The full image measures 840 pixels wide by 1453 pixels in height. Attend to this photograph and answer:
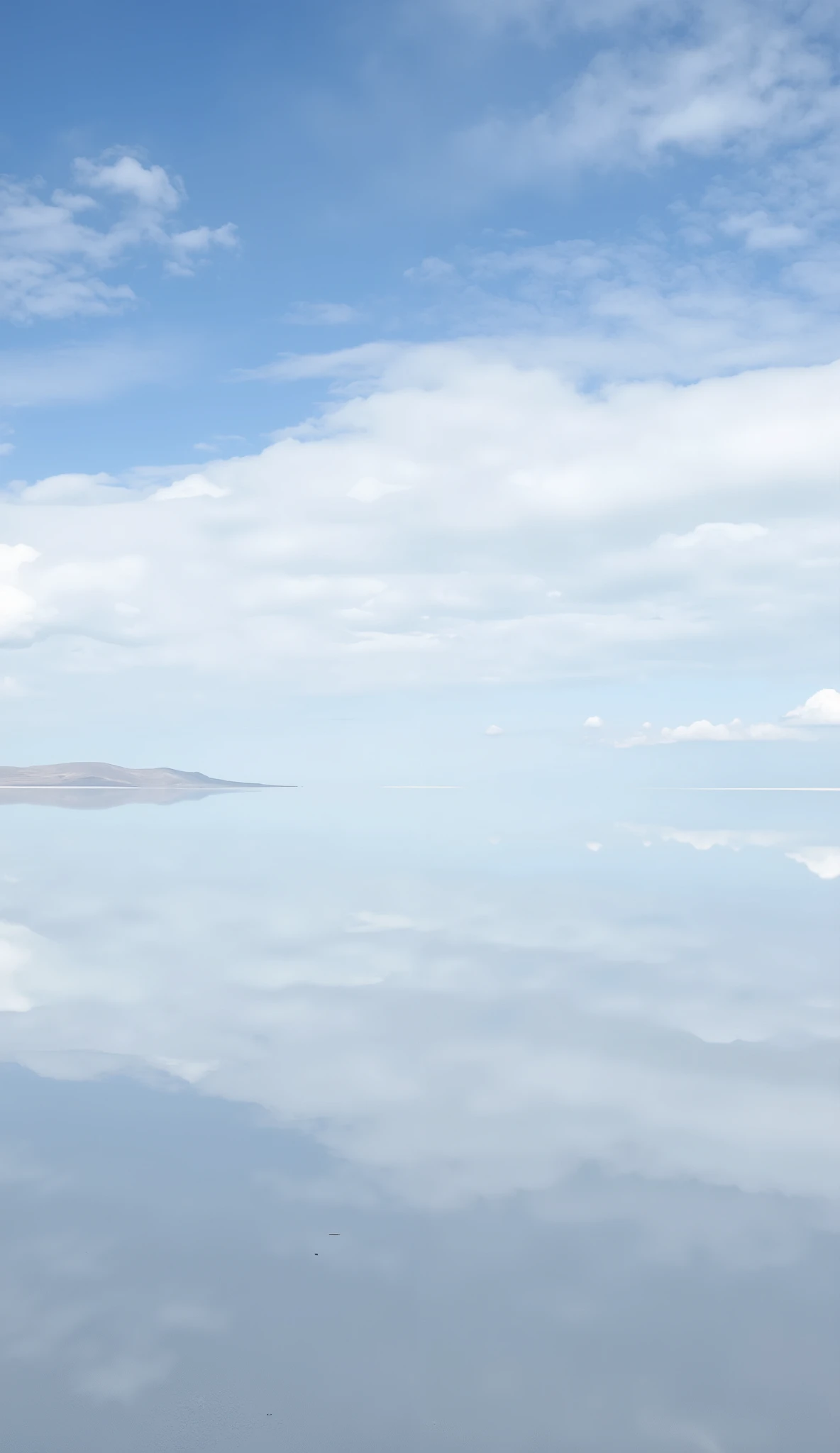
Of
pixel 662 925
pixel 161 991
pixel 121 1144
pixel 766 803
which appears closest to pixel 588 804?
pixel 766 803

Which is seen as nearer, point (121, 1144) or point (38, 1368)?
point (38, 1368)

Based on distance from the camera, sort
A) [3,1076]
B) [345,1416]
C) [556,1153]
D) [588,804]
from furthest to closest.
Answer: [588,804]
[3,1076]
[556,1153]
[345,1416]

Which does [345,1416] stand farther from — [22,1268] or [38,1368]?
[22,1268]

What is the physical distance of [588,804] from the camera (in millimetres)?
94188

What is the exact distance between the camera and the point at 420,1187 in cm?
955

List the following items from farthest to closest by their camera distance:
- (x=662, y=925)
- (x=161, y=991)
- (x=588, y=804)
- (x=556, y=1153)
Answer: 1. (x=588, y=804)
2. (x=662, y=925)
3. (x=161, y=991)
4. (x=556, y=1153)

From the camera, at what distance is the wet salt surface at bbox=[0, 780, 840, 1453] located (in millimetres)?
6457

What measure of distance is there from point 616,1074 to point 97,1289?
7497 mm

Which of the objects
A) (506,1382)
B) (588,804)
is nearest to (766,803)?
(588,804)

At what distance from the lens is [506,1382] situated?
6617 millimetres

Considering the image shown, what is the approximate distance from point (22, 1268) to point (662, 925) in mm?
18260

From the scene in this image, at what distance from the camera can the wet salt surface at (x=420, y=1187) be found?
646 cm

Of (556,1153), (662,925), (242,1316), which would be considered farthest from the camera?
(662,925)

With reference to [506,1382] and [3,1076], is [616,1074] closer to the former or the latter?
[506,1382]
